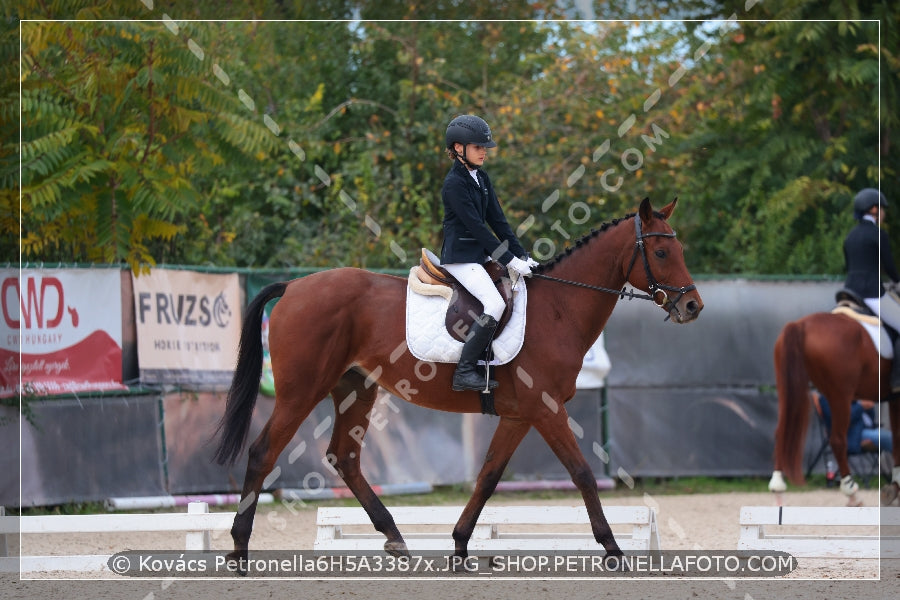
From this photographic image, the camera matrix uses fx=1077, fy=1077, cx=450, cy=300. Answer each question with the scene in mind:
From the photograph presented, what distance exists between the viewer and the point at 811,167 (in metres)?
15.0

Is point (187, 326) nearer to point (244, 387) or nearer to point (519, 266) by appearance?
point (244, 387)

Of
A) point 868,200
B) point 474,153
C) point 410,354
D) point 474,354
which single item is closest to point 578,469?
point 474,354

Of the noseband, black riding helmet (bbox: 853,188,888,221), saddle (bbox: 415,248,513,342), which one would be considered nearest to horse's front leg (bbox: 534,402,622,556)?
saddle (bbox: 415,248,513,342)

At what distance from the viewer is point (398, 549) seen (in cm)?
704

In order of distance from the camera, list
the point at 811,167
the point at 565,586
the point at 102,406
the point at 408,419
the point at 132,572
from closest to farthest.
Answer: the point at 565,586, the point at 132,572, the point at 102,406, the point at 408,419, the point at 811,167

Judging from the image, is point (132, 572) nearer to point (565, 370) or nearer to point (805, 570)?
point (565, 370)

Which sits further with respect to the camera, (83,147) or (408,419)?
(408,419)

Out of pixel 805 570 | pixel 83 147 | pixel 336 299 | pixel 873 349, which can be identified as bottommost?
pixel 805 570

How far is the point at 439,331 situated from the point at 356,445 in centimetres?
103

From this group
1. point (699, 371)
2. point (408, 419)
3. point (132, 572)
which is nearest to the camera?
point (132, 572)

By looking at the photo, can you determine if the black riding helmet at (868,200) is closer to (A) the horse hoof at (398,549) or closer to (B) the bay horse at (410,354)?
(B) the bay horse at (410,354)

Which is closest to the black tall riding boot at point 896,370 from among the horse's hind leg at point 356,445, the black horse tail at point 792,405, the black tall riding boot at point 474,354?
the black horse tail at point 792,405

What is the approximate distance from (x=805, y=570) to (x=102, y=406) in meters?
6.38

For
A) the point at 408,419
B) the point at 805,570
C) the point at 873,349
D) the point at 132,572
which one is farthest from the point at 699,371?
the point at 132,572
